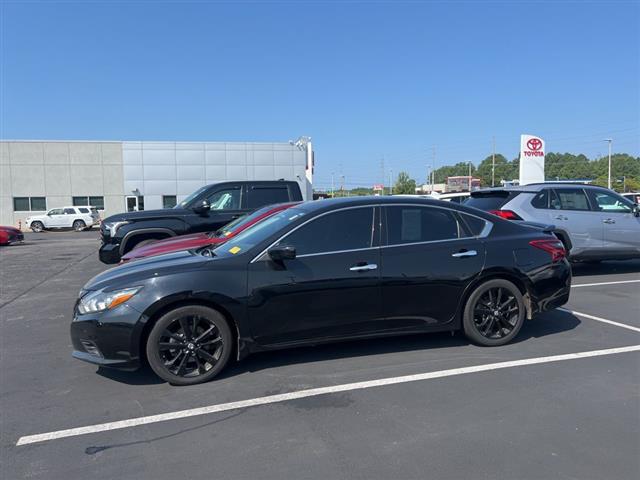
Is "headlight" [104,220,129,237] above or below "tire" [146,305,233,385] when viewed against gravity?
above

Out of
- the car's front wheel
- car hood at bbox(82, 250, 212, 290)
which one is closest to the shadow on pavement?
car hood at bbox(82, 250, 212, 290)

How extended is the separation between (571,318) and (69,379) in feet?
19.1

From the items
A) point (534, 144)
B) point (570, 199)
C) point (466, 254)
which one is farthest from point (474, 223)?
point (534, 144)

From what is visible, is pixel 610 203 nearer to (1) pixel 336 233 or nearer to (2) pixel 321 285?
(1) pixel 336 233

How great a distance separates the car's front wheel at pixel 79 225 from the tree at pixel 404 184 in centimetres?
7114

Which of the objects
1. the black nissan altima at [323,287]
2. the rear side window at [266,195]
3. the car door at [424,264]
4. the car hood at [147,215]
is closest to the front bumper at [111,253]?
the car hood at [147,215]

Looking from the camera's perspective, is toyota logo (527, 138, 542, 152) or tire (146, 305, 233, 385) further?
toyota logo (527, 138, 542, 152)

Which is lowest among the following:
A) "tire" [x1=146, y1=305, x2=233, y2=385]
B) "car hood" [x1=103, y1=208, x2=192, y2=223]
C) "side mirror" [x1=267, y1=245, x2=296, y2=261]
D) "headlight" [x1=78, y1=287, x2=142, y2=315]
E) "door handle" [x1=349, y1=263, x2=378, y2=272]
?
"tire" [x1=146, y1=305, x2=233, y2=385]

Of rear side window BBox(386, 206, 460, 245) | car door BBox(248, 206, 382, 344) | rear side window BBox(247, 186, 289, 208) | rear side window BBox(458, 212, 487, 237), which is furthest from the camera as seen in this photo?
rear side window BBox(247, 186, 289, 208)

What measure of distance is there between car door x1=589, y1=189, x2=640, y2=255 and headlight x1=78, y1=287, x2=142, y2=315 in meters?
8.75

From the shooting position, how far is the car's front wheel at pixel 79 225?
34.3 metres

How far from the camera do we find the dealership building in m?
38.4

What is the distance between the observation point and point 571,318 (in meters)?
6.26

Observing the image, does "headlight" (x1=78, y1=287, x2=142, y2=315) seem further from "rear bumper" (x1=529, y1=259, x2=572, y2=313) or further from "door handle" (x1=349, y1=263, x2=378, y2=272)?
"rear bumper" (x1=529, y1=259, x2=572, y2=313)
